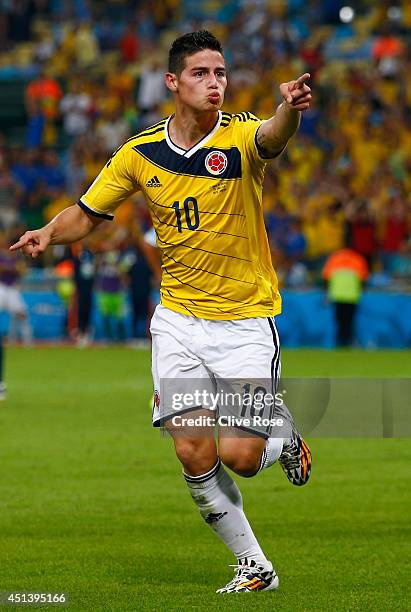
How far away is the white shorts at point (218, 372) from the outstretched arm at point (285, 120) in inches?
34.2

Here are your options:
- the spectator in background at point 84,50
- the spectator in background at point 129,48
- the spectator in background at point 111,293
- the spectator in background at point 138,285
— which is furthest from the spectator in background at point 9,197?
the spectator in background at point 138,285

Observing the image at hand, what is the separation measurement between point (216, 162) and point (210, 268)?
0.51m

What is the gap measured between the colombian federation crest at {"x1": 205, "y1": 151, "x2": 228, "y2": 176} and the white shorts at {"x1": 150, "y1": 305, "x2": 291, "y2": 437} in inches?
28.4

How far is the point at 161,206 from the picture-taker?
21.6ft

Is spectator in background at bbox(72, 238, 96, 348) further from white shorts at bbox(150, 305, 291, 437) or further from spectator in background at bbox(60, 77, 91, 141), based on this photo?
white shorts at bbox(150, 305, 291, 437)

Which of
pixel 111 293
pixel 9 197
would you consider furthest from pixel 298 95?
pixel 9 197

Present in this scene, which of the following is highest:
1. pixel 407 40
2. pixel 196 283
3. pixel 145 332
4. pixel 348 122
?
pixel 407 40

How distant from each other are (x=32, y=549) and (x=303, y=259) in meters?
18.3

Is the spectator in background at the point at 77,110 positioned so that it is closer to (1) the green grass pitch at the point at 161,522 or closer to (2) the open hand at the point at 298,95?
(1) the green grass pitch at the point at 161,522

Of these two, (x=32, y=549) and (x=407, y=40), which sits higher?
(x=407, y=40)

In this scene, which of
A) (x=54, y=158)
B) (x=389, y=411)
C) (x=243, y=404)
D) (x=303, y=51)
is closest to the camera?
(x=243, y=404)

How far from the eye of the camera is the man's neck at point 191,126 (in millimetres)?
6543

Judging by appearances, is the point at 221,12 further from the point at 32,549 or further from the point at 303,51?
the point at 32,549

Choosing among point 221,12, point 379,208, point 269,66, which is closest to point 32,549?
point 379,208
